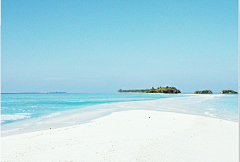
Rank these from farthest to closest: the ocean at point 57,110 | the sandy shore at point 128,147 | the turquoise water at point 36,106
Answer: the turquoise water at point 36,106 < the ocean at point 57,110 < the sandy shore at point 128,147

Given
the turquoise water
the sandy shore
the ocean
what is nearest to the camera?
the sandy shore

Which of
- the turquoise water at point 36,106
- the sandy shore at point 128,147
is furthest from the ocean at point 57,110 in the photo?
the sandy shore at point 128,147

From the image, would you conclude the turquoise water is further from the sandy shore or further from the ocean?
the sandy shore

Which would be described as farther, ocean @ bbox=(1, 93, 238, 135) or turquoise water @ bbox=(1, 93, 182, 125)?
turquoise water @ bbox=(1, 93, 182, 125)

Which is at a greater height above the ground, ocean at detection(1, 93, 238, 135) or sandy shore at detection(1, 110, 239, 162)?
sandy shore at detection(1, 110, 239, 162)

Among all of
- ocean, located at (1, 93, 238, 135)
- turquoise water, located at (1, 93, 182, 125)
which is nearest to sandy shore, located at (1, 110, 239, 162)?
ocean, located at (1, 93, 238, 135)

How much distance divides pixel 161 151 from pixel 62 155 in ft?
8.97

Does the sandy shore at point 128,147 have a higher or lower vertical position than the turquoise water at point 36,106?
higher

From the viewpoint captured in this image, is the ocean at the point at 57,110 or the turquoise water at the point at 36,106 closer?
the ocean at the point at 57,110

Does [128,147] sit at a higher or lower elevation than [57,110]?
higher

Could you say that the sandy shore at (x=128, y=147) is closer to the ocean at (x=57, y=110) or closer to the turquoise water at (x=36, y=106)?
the ocean at (x=57, y=110)

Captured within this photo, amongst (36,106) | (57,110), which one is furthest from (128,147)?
(36,106)

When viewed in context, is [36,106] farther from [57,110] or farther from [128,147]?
[128,147]

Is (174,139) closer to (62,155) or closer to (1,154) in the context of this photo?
(62,155)
